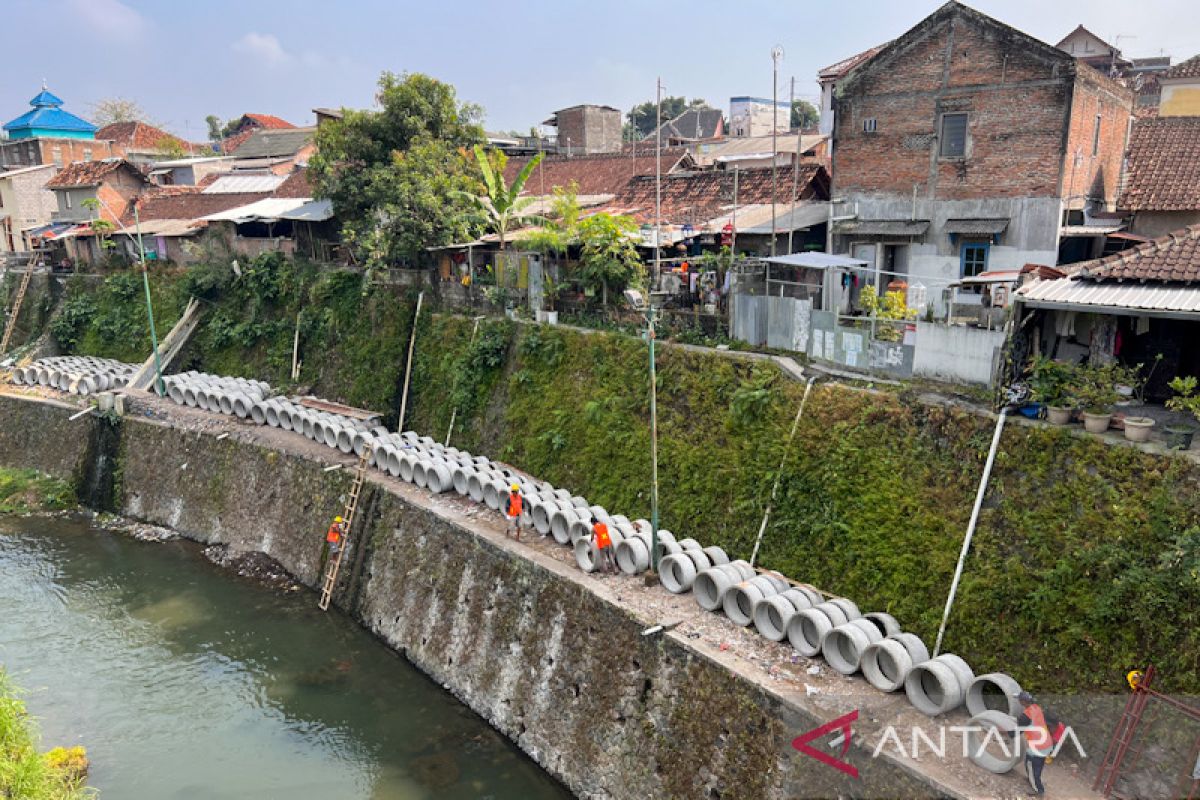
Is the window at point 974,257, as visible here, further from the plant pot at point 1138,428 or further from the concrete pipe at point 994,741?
the concrete pipe at point 994,741

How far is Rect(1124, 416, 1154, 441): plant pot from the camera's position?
11.2 m

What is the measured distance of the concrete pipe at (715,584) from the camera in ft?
41.8

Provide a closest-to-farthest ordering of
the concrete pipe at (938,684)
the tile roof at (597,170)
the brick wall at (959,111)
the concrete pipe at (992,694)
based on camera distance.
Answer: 1. the concrete pipe at (992,694)
2. the concrete pipe at (938,684)
3. the brick wall at (959,111)
4. the tile roof at (597,170)

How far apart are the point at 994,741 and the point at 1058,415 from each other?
5017mm

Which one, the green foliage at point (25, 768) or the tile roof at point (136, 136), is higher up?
the tile roof at point (136, 136)

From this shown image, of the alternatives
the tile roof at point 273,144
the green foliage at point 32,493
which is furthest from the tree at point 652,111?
the green foliage at point 32,493

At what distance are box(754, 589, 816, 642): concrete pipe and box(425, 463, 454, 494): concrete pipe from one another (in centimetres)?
831

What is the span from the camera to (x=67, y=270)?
35.8m

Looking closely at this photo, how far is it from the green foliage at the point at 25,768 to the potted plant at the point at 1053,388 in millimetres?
14725

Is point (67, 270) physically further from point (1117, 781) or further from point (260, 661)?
point (1117, 781)

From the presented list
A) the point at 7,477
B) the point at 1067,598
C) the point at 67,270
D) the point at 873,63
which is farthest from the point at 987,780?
the point at 67,270

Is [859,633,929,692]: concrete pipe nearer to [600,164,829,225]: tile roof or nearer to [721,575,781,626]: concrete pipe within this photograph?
[721,575,781,626]: concrete pipe

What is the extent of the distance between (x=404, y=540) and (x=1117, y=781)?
43.2 ft

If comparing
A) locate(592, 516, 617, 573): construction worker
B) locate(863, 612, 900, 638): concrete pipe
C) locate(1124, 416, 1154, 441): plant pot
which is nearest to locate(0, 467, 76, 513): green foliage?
locate(592, 516, 617, 573): construction worker
